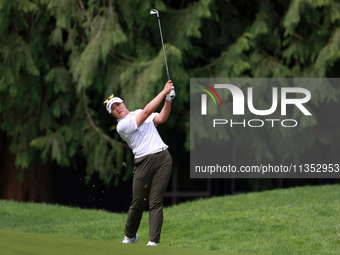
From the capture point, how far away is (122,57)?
14047mm

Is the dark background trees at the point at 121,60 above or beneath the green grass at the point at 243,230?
above

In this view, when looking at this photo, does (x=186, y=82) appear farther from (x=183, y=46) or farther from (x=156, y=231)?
(x=156, y=231)

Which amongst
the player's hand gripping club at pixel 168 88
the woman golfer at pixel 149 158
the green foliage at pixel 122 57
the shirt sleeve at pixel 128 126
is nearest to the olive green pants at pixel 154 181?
the woman golfer at pixel 149 158

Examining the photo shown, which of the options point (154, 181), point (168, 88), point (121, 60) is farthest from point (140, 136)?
point (121, 60)

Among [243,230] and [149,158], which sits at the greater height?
[149,158]

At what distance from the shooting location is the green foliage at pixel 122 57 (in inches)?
527

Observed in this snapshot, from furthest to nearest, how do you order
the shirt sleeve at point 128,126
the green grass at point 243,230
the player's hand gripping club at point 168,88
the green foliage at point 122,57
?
1. the green foliage at point 122,57
2. the green grass at point 243,230
3. the shirt sleeve at point 128,126
4. the player's hand gripping club at point 168,88

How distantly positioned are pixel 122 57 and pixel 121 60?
0.20 meters

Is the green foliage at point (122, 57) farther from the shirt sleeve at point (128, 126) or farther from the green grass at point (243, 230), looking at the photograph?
the shirt sleeve at point (128, 126)

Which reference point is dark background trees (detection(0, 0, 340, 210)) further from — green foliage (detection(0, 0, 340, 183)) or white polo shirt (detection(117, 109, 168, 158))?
white polo shirt (detection(117, 109, 168, 158))

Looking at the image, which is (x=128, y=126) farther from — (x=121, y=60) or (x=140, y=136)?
(x=121, y=60)

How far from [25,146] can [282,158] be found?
5325 millimetres

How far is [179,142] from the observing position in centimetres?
1525

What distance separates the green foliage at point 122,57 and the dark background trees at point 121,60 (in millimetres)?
21
